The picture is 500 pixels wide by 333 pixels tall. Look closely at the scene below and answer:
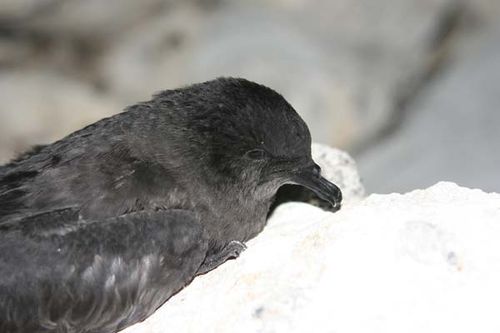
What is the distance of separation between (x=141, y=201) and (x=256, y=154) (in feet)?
2.29

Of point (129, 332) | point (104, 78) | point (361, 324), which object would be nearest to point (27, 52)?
point (104, 78)

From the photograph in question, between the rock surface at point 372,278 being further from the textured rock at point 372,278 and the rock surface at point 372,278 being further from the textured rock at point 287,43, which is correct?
the textured rock at point 287,43

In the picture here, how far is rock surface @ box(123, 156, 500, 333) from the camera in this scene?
3.57 m

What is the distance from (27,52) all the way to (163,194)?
15.3ft

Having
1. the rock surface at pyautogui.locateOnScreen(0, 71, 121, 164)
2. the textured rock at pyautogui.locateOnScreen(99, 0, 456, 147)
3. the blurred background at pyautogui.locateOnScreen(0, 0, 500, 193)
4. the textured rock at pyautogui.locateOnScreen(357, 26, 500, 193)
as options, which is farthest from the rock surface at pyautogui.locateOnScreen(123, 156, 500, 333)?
the rock surface at pyautogui.locateOnScreen(0, 71, 121, 164)

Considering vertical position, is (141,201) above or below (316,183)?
below

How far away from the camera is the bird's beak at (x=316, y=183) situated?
4770 mm

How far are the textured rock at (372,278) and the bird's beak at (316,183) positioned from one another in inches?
22.0

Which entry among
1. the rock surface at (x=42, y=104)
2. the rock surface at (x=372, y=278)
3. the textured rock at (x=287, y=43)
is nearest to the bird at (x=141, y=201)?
the rock surface at (x=372, y=278)

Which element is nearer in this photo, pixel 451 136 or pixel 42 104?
pixel 451 136

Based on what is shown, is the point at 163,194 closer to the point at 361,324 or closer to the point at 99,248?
the point at 99,248

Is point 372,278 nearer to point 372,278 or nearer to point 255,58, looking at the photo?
point 372,278

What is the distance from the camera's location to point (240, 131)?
14.6 feet

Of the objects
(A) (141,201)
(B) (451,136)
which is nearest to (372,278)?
(A) (141,201)
